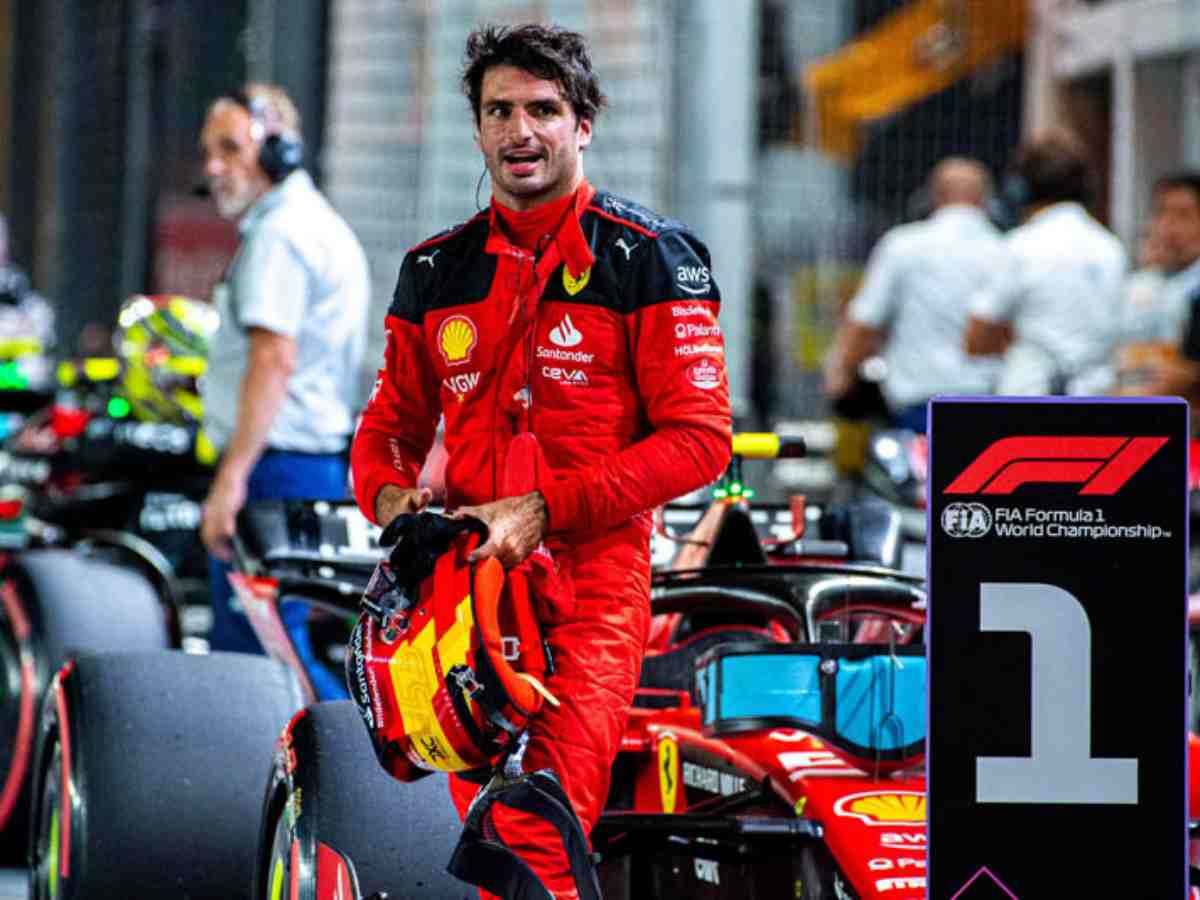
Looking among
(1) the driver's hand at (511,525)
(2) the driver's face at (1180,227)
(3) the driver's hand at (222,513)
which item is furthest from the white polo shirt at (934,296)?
(1) the driver's hand at (511,525)

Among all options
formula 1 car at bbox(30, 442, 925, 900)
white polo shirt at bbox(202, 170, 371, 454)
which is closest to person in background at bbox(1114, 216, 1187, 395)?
white polo shirt at bbox(202, 170, 371, 454)

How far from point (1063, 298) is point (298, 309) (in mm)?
4127

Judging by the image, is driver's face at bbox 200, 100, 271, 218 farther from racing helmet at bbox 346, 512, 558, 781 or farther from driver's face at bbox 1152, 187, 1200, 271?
driver's face at bbox 1152, 187, 1200, 271

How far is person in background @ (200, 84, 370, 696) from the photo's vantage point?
6871 millimetres

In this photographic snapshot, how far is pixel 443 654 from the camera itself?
3.76m

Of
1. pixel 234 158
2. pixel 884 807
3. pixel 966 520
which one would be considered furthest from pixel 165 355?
pixel 966 520

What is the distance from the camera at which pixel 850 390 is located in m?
11.3

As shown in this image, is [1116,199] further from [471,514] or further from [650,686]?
[471,514]

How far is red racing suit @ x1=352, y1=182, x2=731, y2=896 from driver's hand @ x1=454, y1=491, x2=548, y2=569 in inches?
1.0

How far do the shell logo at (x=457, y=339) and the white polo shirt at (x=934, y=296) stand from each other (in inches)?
287

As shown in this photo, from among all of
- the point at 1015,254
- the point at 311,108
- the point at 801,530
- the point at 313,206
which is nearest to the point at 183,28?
the point at 311,108

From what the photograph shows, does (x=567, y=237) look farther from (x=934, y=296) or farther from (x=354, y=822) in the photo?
(x=934, y=296)

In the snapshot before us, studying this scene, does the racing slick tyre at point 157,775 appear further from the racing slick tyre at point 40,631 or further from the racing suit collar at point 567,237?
the racing slick tyre at point 40,631

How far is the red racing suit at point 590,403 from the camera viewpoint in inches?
153
